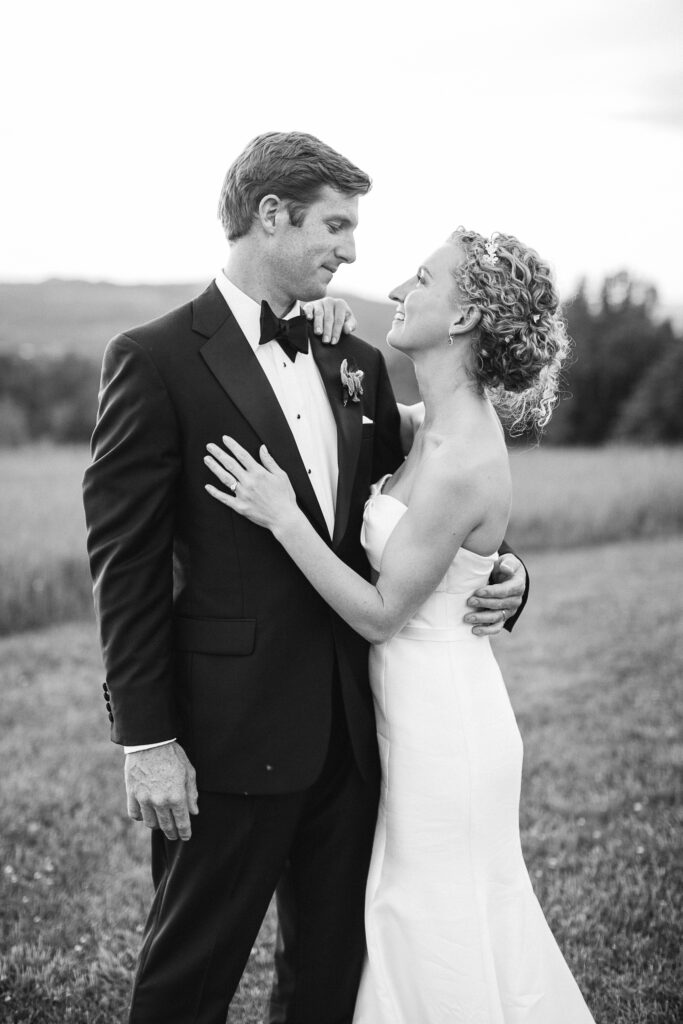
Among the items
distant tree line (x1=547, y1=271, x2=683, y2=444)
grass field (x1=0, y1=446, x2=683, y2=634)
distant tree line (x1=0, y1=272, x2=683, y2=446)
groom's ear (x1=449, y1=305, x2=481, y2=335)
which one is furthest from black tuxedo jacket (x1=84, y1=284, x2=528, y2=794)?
distant tree line (x1=547, y1=271, x2=683, y2=444)

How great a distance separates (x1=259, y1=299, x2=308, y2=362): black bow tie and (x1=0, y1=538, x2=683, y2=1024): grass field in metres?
2.49

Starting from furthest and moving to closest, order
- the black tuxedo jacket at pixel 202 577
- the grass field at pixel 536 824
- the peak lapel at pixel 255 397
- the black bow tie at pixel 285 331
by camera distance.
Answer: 1. the grass field at pixel 536 824
2. the black bow tie at pixel 285 331
3. the peak lapel at pixel 255 397
4. the black tuxedo jacket at pixel 202 577

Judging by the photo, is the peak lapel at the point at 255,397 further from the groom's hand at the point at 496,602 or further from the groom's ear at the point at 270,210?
the groom's hand at the point at 496,602

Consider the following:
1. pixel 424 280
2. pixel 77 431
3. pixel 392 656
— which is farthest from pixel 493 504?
pixel 77 431

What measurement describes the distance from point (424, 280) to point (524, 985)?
2.25 m

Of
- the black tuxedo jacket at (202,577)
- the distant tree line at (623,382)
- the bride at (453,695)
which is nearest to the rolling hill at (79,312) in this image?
the bride at (453,695)

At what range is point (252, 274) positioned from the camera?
2.58 metres

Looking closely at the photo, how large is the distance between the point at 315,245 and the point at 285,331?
0.91 feet

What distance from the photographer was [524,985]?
8.65 feet

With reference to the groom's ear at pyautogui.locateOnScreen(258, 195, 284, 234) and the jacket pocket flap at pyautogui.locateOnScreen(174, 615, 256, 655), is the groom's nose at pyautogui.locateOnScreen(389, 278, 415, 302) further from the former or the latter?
the jacket pocket flap at pyautogui.locateOnScreen(174, 615, 256, 655)

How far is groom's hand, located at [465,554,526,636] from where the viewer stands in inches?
107

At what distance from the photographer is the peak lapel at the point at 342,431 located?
2.56m

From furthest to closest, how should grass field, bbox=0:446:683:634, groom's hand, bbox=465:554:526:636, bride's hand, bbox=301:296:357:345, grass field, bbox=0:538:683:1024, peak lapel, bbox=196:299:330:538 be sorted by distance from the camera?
grass field, bbox=0:446:683:634 → grass field, bbox=0:538:683:1024 → bride's hand, bbox=301:296:357:345 → groom's hand, bbox=465:554:526:636 → peak lapel, bbox=196:299:330:538

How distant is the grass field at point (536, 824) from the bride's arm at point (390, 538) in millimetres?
1838
